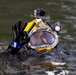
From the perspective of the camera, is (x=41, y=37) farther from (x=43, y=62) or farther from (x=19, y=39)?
(x=19, y=39)

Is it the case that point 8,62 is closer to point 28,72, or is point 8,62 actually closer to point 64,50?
point 28,72

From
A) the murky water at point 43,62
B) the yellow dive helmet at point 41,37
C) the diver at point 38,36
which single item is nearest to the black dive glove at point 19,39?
the diver at point 38,36

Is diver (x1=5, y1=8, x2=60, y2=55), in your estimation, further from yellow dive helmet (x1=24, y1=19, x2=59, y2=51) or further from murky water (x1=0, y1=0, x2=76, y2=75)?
murky water (x1=0, y1=0, x2=76, y2=75)

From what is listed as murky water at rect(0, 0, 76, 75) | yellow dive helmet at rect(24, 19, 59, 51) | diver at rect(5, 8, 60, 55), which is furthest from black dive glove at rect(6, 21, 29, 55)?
yellow dive helmet at rect(24, 19, 59, 51)

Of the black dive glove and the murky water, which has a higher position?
the black dive glove

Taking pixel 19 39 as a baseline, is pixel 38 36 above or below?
below

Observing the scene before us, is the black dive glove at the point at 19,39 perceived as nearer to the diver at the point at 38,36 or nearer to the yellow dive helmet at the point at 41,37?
the diver at the point at 38,36

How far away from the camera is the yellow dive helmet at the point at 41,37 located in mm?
13633

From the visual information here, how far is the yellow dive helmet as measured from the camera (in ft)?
44.7

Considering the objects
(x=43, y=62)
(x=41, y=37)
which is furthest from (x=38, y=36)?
(x=43, y=62)

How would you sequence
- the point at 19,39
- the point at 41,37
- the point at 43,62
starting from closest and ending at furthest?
the point at 19,39
the point at 43,62
the point at 41,37

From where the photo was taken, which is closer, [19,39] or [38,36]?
[19,39]

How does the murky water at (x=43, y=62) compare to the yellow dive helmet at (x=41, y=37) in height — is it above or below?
below

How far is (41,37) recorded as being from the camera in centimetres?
1383
